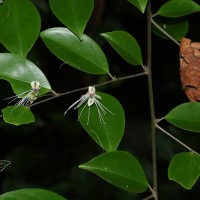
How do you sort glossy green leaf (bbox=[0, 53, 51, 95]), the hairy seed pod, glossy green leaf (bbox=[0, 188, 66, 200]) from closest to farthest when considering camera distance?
glossy green leaf (bbox=[0, 188, 66, 200]), glossy green leaf (bbox=[0, 53, 51, 95]), the hairy seed pod

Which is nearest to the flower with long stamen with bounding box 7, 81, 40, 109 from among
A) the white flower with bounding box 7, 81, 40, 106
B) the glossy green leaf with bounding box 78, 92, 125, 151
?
the white flower with bounding box 7, 81, 40, 106

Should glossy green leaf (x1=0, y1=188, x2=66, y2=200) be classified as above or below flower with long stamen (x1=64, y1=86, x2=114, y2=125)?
below

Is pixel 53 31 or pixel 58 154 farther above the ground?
pixel 53 31

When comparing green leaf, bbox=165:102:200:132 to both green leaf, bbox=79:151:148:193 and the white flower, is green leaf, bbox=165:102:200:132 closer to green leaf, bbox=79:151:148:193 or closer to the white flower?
green leaf, bbox=79:151:148:193

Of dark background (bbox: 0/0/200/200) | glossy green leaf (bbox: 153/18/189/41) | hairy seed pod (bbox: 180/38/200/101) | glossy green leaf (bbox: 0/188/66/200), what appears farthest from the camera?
dark background (bbox: 0/0/200/200)

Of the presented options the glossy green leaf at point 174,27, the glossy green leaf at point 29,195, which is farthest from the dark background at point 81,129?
the glossy green leaf at point 29,195

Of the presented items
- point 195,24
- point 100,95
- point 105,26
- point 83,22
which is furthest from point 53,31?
point 195,24

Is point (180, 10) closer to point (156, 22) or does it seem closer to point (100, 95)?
point (156, 22)

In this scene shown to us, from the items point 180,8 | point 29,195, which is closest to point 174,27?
point 180,8
